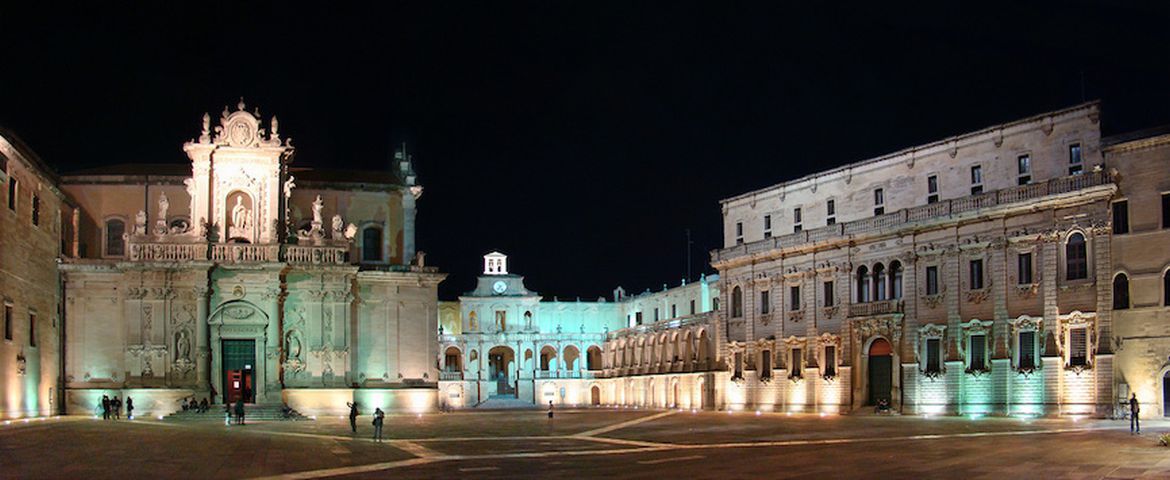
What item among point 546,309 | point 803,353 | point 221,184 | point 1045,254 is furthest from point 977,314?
point 546,309

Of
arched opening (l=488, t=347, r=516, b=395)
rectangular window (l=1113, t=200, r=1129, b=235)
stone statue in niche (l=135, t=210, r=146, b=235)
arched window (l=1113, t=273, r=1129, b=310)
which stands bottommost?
arched opening (l=488, t=347, r=516, b=395)

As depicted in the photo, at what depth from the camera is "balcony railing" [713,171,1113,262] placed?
193 ft

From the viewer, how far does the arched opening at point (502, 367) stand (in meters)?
136

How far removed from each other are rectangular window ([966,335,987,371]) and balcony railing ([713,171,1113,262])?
261 inches

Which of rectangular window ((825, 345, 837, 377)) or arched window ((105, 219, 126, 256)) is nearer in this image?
arched window ((105, 219, 126, 256))

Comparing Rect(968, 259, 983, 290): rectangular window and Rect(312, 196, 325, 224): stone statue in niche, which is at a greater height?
Rect(312, 196, 325, 224): stone statue in niche

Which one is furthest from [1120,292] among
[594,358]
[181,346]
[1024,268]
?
[594,358]

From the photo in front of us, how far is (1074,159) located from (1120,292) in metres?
7.40

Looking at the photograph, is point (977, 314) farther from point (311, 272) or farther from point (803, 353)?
point (311, 272)

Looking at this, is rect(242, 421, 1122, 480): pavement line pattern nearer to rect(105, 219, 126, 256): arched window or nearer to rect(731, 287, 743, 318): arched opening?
rect(105, 219, 126, 256): arched window

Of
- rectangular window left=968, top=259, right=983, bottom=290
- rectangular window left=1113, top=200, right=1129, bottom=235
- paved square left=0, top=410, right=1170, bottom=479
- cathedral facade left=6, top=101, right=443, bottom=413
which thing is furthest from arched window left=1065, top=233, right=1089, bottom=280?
cathedral facade left=6, top=101, right=443, bottom=413

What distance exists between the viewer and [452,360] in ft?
454

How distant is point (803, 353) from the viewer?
7725 cm

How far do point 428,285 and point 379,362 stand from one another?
227 inches
